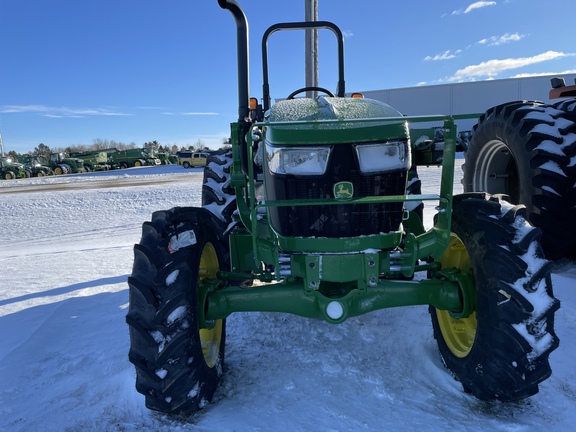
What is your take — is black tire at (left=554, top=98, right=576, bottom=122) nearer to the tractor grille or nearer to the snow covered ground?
the snow covered ground

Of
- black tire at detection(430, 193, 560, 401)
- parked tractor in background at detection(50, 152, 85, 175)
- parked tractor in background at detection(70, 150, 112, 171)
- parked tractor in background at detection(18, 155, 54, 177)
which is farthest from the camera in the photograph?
parked tractor in background at detection(70, 150, 112, 171)

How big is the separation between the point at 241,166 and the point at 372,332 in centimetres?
157

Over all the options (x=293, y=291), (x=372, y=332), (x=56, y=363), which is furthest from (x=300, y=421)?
(x=56, y=363)

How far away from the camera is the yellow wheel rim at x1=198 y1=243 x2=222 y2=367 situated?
271 centimetres

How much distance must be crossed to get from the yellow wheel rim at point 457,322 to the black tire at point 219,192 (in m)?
1.96

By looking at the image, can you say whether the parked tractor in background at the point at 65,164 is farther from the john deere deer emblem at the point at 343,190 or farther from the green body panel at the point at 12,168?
the john deere deer emblem at the point at 343,190

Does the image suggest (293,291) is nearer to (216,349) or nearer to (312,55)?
(216,349)

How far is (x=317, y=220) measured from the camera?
243 cm

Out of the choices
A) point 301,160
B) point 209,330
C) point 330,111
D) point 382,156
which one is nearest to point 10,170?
point 209,330

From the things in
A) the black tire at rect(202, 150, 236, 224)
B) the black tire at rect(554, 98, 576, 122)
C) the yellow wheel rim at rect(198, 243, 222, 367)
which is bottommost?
the yellow wheel rim at rect(198, 243, 222, 367)

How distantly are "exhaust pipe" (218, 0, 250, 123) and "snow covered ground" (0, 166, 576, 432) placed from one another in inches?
64.5

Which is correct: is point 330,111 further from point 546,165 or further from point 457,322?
point 546,165

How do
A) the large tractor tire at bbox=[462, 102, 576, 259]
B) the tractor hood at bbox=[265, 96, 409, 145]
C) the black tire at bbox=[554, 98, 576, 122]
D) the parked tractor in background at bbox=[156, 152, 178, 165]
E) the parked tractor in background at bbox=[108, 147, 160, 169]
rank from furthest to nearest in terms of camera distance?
1. the parked tractor in background at bbox=[156, 152, 178, 165]
2. the parked tractor in background at bbox=[108, 147, 160, 169]
3. the black tire at bbox=[554, 98, 576, 122]
4. the large tractor tire at bbox=[462, 102, 576, 259]
5. the tractor hood at bbox=[265, 96, 409, 145]

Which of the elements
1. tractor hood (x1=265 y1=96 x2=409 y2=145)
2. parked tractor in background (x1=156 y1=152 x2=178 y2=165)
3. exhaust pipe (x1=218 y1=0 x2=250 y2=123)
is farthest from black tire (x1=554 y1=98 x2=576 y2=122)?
parked tractor in background (x1=156 y1=152 x2=178 y2=165)
